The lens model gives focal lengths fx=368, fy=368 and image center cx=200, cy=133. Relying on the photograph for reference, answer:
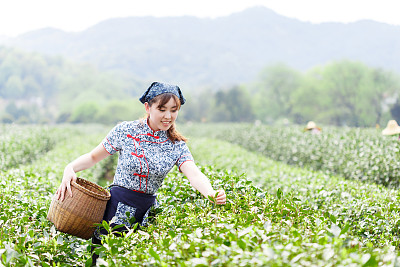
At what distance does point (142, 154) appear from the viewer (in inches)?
118

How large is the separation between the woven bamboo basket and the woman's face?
725 millimetres

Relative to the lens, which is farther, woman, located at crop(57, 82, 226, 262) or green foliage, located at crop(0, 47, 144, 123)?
green foliage, located at crop(0, 47, 144, 123)

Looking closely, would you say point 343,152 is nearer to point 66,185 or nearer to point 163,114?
point 163,114

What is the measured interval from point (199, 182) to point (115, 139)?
79cm

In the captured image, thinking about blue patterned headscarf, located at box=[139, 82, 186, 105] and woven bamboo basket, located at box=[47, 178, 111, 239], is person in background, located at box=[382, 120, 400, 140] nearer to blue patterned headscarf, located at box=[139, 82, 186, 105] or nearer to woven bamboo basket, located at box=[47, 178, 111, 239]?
blue patterned headscarf, located at box=[139, 82, 186, 105]

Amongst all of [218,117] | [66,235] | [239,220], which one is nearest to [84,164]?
[66,235]

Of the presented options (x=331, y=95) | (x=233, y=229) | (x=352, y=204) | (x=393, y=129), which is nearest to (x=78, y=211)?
(x=233, y=229)

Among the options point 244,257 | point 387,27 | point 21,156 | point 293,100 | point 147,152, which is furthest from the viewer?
point 387,27

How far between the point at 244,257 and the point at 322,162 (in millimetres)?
10514

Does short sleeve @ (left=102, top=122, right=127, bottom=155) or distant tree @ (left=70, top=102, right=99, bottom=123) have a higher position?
short sleeve @ (left=102, top=122, right=127, bottom=155)

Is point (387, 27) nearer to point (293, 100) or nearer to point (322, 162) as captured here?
point (293, 100)

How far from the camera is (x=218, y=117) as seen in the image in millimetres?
60156

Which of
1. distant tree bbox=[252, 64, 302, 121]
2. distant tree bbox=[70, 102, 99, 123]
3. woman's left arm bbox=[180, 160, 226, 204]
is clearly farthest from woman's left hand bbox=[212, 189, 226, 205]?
distant tree bbox=[70, 102, 99, 123]

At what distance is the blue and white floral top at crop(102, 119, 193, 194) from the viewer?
2.99 m
